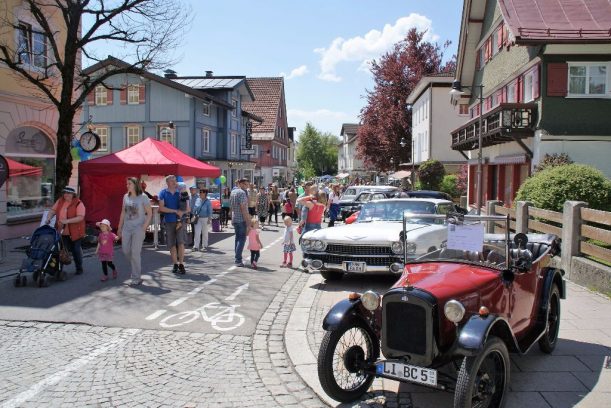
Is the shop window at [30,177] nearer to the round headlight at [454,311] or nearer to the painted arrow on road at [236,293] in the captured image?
the painted arrow on road at [236,293]

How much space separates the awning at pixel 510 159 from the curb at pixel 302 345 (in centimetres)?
1492

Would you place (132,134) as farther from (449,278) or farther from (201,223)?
(449,278)

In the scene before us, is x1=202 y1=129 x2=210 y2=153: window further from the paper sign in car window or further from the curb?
the paper sign in car window

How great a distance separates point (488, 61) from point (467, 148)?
4634mm

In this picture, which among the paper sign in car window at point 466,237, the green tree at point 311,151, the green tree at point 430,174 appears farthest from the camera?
the green tree at point 311,151

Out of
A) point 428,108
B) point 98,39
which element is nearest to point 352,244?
point 98,39

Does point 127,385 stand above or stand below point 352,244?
below

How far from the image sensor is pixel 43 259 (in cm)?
918

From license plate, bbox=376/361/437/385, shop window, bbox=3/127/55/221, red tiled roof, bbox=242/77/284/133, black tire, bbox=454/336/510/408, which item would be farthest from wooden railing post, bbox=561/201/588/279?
red tiled roof, bbox=242/77/284/133

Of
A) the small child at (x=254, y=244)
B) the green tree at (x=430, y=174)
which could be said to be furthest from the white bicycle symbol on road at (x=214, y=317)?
the green tree at (x=430, y=174)

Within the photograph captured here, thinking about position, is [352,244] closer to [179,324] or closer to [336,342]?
[179,324]

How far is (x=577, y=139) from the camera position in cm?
1883

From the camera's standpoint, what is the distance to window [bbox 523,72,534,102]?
68.5 ft

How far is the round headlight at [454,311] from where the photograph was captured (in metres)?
4.02
